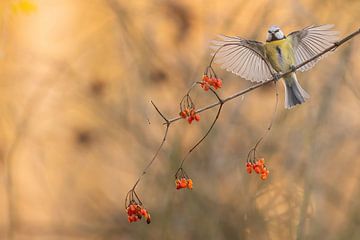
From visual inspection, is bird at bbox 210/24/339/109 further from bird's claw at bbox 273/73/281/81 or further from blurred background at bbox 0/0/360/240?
blurred background at bbox 0/0/360/240

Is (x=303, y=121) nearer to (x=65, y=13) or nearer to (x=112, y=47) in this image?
(x=112, y=47)

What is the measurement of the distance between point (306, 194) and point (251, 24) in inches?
45.7

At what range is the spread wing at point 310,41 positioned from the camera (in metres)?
2.63

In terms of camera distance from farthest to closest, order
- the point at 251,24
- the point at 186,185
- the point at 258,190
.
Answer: the point at 251,24 → the point at 258,190 → the point at 186,185

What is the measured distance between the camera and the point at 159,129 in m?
5.35

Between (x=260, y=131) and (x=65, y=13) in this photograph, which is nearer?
(x=260, y=131)

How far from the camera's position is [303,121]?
4.45 metres

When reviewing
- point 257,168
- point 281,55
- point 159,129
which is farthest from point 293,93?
point 159,129

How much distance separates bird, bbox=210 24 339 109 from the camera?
2.63 m

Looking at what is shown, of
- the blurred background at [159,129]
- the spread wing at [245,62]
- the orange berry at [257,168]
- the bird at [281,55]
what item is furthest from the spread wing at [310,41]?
the blurred background at [159,129]

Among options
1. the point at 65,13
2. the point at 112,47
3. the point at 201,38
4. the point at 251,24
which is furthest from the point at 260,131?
the point at 65,13

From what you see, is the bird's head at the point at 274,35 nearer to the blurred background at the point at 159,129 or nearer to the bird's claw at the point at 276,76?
the bird's claw at the point at 276,76

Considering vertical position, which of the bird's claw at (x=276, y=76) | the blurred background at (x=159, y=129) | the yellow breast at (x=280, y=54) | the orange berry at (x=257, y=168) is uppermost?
the blurred background at (x=159, y=129)

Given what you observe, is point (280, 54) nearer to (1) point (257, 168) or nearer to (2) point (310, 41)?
(2) point (310, 41)
